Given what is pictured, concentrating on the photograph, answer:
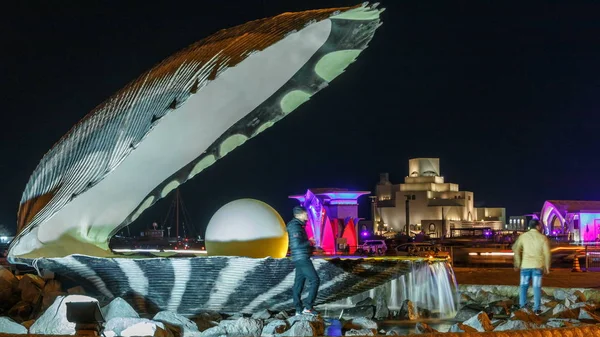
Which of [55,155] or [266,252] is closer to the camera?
[266,252]

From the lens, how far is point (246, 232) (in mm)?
11055

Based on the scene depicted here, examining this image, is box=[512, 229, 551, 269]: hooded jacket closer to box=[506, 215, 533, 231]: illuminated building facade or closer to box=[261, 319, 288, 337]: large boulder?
box=[261, 319, 288, 337]: large boulder

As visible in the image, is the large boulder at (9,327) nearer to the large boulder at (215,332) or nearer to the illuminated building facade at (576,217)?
the large boulder at (215,332)

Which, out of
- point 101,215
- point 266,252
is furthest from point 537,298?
point 101,215

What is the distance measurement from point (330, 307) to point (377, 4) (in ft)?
16.5

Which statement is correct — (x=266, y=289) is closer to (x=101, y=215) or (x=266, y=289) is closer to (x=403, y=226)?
(x=101, y=215)

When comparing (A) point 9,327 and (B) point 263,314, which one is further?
(B) point 263,314

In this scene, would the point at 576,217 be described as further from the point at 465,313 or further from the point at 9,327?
the point at 9,327

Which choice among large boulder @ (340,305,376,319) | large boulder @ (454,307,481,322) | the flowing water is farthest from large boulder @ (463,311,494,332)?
large boulder @ (340,305,376,319)

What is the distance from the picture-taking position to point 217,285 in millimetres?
9789

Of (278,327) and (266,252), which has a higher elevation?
(266,252)

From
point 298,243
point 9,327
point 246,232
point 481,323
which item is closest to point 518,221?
point 246,232

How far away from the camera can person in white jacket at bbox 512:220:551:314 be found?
1096 centimetres

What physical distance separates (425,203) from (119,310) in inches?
3587
